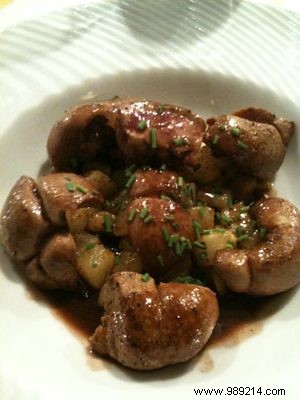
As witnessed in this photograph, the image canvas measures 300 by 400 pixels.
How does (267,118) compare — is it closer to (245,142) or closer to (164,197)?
(245,142)

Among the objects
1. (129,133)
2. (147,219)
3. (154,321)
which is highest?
(129,133)

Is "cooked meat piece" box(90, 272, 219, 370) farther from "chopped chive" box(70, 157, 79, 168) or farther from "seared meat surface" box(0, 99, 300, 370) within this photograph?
"chopped chive" box(70, 157, 79, 168)

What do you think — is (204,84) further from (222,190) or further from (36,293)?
(36,293)

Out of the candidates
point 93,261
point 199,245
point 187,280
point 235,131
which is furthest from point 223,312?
point 235,131

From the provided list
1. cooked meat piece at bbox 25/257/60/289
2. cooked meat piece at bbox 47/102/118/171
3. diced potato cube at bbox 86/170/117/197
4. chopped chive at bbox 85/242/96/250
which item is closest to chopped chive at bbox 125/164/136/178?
diced potato cube at bbox 86/170/117/197

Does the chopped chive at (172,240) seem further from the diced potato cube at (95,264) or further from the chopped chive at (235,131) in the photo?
the chopped chive at (235,131)
